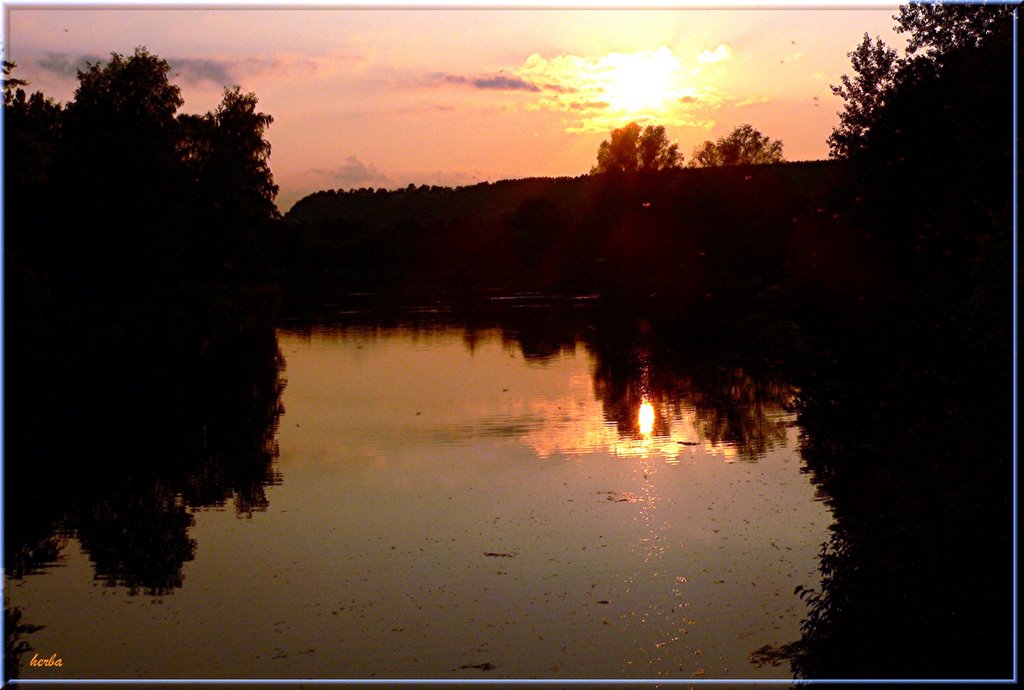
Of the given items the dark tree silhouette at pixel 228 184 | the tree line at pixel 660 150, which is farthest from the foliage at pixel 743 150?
the dark tree silhouette at pixel 228 184

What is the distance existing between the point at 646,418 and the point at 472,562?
A: 11861mm

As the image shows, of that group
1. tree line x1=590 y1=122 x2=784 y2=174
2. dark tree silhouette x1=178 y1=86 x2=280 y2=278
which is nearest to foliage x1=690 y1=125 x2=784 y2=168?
tree line x1=590 y1=122 x2=784 y2=174

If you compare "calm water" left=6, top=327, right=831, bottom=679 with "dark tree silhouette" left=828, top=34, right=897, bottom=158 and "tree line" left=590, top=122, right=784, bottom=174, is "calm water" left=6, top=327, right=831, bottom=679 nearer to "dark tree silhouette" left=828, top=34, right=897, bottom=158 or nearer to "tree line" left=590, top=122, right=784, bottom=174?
"dark tree silhouette" left=828, top=34, right=897, bottom=158

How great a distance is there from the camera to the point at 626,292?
7888cm

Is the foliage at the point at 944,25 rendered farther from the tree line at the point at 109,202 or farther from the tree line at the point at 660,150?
the tree line at the point at 660,150

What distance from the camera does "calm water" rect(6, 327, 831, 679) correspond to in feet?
37.6

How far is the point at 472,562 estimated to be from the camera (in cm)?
1437

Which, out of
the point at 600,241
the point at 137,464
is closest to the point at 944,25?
the point at 137,464

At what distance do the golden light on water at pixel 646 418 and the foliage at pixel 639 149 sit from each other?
8457 cm

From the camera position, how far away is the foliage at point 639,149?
110 metres

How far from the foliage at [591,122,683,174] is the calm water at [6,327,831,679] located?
285 ft

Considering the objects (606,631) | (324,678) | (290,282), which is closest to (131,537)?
(324,678)

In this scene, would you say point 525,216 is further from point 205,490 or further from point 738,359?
point 205,490

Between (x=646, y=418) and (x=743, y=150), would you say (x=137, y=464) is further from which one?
(x=743, y=150)
